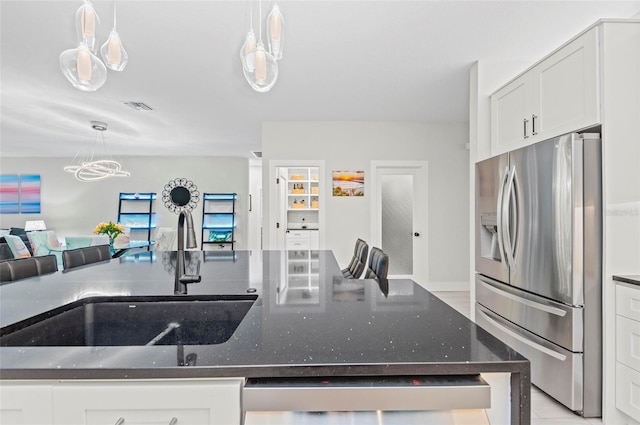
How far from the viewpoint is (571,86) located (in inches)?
81.0

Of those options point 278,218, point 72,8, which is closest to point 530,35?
point 72,8

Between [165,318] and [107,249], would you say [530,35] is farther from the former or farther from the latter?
[107,249]

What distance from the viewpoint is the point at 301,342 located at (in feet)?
2.59

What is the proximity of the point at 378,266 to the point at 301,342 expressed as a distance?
3.89 ft

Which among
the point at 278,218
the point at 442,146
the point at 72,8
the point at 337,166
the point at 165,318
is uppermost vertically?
the point at 72,8

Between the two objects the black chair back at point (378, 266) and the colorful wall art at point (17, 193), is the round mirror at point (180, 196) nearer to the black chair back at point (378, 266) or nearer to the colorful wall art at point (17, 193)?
the black chair back at point (378, 266)

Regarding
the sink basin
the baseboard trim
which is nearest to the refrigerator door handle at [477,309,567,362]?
the sink basin

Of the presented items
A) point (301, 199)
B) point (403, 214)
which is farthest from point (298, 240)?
point (403, 214)

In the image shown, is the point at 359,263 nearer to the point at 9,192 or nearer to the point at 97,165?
the point at 97,165

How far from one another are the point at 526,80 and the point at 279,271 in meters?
2.25

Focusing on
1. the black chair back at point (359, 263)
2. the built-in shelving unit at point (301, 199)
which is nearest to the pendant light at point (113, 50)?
the black chair back at point (359, 263)

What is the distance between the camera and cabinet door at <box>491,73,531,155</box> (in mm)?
2477

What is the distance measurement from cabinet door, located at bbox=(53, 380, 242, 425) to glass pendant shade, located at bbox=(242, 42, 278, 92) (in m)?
1.46

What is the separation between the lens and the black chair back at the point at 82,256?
2.18 m
